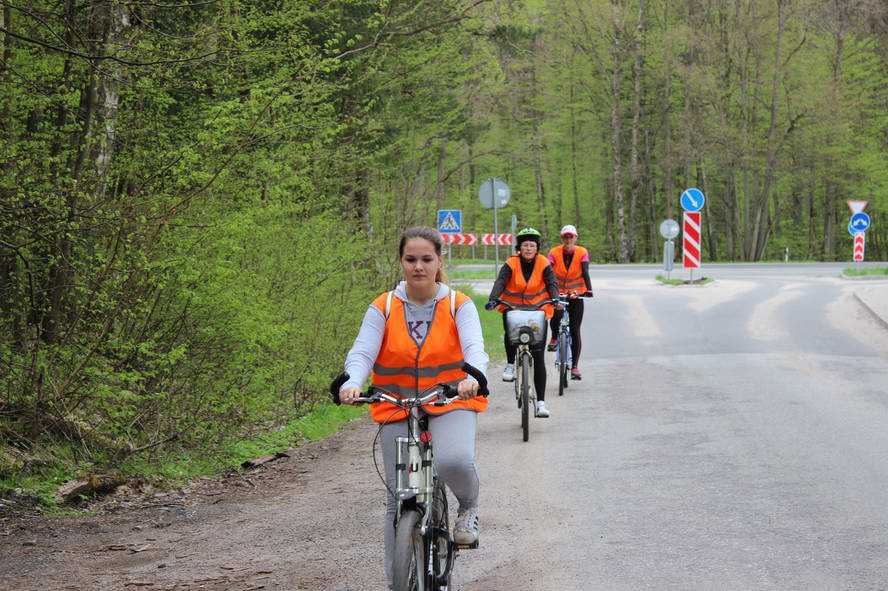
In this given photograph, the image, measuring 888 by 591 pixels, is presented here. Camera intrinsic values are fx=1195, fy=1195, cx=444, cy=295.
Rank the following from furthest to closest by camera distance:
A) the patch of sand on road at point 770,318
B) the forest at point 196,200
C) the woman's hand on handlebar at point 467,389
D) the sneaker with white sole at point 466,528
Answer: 1. the patch of sand on road at point 770,318
2. the forest at point 196,200
3. the sneaker with white sole at point 466,528
4. the woman's hand on handlebar at point 467,389

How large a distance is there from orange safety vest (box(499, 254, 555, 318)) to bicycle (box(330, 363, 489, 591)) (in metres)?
6.63

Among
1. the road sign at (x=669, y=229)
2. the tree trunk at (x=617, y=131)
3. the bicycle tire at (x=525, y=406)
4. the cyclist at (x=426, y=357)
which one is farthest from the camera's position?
the tree trunk at (x=617, y=131)

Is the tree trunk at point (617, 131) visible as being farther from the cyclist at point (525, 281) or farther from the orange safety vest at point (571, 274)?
the cyclist at point (525, 281)

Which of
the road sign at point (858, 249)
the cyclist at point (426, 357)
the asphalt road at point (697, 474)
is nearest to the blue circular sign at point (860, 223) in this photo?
the road sign at point (858, 249)

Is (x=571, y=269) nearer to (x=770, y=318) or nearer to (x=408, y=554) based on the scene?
(x=408, y=554)

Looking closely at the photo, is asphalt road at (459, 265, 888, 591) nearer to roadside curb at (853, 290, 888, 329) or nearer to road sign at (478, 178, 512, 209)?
roadside curb at (853, 290, 888, 329)

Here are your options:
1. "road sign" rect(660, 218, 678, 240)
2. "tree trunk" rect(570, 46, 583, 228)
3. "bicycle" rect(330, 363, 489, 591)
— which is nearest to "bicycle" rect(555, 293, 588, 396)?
"bicycle" rect(330, 363, 489, 591)

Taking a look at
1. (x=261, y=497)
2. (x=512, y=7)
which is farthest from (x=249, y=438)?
(x=512, y=7)

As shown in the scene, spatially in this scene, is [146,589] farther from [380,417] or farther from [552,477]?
[552,477]

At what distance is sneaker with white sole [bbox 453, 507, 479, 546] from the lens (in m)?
5.40

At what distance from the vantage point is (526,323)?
11.5 metres

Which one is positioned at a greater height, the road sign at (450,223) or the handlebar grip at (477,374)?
the road sign at (450,223)

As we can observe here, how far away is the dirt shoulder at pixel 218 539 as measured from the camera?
6293 mm

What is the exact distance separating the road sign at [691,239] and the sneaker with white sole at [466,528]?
2945cm
